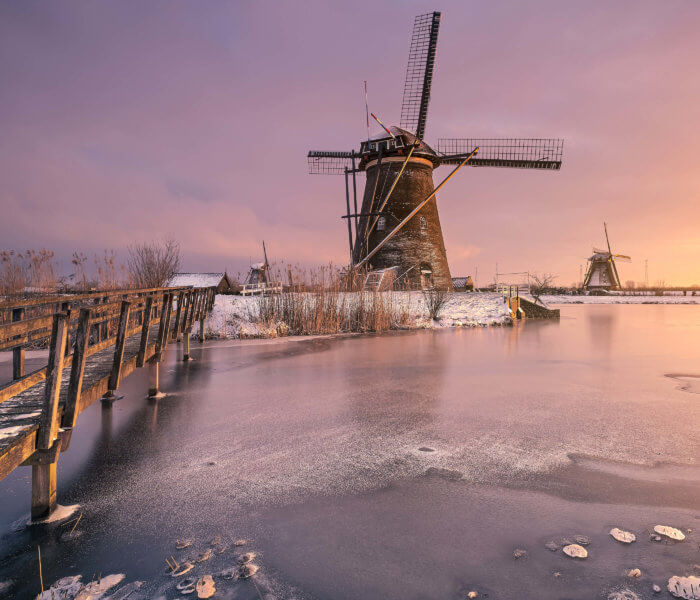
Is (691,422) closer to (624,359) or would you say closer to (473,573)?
(473,573)

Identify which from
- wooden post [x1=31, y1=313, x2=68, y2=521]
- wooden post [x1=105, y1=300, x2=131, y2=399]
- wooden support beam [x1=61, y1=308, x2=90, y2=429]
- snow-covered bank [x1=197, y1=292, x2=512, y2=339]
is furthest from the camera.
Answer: snow-covered bank [x1=197, y1=292, x2=512, y2=339]

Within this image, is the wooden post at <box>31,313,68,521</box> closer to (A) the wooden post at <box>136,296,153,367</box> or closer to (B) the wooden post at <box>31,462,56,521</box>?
(B) the wooden post at <box>31,462,56,521</box>

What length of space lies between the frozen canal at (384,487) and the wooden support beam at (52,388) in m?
0.50

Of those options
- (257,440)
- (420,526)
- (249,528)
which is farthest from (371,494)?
(257,440)

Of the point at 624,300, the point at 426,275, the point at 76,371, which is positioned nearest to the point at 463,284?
the point at 426,275

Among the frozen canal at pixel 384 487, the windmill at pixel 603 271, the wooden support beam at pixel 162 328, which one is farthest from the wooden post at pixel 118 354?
the windmill at pixel 603 271

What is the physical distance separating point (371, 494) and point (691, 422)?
128 inches

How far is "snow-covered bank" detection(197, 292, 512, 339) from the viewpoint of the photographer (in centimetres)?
1121

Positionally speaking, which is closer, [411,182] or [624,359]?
[624,359]

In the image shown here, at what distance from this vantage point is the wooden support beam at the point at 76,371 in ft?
8.27

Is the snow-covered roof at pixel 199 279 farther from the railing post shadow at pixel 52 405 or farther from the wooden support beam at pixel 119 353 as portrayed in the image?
the railing post shadow at pixel 52 405

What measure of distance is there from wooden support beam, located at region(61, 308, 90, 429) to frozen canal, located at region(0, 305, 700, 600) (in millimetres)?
517

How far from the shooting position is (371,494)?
103 inches

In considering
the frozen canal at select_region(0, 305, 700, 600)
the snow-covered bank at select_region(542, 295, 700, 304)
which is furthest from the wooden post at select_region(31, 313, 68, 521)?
the snow-covered bank at select_region(542, 295, 700, 304)
